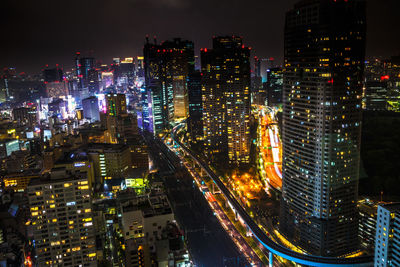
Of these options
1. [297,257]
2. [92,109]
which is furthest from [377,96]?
[92,109]

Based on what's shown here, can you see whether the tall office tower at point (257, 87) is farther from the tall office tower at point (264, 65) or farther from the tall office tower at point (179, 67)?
the tall office tower at point (179, 67)

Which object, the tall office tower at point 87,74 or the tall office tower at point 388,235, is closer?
the tall office tower at point 388,235

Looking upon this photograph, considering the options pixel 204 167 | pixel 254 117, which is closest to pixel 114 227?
pixel 204 167

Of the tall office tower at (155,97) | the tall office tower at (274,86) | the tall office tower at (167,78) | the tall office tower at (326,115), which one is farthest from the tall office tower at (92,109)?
the tall office tower at (326,115)

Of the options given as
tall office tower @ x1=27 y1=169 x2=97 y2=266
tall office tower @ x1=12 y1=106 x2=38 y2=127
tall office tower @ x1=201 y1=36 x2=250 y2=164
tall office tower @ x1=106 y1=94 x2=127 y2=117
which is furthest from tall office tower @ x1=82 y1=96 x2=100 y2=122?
tall office tower @ x1=27 y1=169 x2=97 y2=266

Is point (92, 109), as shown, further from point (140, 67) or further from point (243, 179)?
point (243, 179)

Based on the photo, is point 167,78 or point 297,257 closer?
point 297,257
